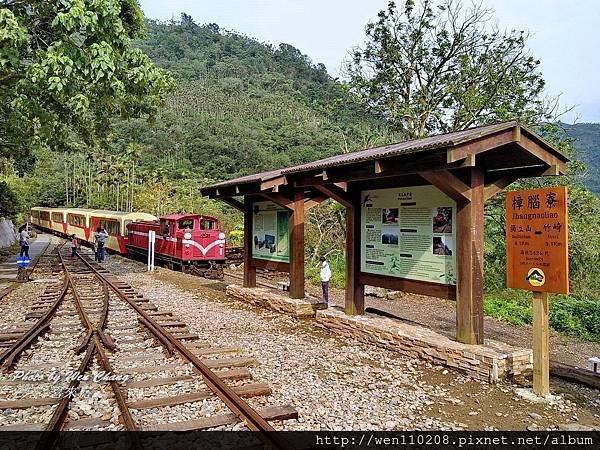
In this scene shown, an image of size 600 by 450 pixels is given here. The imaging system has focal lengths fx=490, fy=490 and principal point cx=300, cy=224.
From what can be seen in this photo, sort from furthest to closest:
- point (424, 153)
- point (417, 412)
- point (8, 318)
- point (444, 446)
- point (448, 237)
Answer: point (8, 318)
point (448, 237)
point (424, 153)
point (417, 412)
point (444, 446)

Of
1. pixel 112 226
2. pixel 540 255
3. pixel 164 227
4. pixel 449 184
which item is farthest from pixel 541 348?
pixel 112 226

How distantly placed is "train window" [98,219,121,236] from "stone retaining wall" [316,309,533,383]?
20.7 m

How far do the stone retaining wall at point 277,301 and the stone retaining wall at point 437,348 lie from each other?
1.20 meters

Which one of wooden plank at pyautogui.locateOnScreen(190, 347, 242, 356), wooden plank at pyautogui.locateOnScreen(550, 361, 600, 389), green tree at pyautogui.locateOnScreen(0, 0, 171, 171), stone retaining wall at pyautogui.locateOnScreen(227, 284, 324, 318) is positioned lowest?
wooden plank at pyautogui.locateOnScreen(550, 361, 600, 389)

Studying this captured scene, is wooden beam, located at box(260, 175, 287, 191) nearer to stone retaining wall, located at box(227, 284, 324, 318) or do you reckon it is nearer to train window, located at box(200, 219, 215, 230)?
stone retaining wall, located at box(227, 284, 324, 318)

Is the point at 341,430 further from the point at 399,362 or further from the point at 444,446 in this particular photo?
the point at 399,362

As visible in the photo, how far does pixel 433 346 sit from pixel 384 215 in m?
2.45

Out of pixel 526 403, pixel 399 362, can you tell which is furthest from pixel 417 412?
pixel 399 362

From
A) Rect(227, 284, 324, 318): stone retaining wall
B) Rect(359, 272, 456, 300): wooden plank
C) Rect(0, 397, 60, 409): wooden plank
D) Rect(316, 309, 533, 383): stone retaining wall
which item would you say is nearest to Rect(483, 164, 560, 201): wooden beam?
Rect(359, 272, 456, 300): wooden plank

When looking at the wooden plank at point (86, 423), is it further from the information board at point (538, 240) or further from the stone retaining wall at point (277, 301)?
the stone retaining wall at point (277, 301)

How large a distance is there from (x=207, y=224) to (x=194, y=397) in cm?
1525

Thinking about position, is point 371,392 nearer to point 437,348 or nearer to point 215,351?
point 437,348

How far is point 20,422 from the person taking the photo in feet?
14.3

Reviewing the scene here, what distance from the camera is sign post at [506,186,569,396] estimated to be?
5266mm
